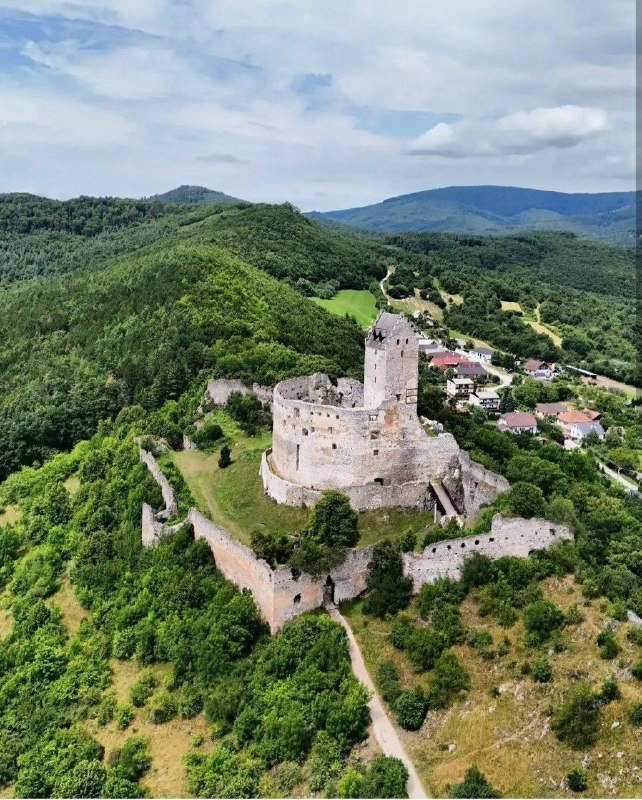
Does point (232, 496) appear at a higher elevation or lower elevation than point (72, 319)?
lower

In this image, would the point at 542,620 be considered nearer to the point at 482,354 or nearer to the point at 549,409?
the point at 549,409

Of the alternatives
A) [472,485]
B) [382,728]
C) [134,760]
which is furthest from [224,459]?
[382,728]

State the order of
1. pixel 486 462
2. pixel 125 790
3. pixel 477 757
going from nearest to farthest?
1. pixel 477 757
2. pixel 125 790
3. pixel 486 462

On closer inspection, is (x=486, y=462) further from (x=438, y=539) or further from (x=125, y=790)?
(x=125, y=790)

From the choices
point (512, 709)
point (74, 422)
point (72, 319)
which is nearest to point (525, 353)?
point (72, 319)

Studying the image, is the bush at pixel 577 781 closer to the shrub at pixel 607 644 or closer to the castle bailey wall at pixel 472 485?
the shrub at pixel 607 644
